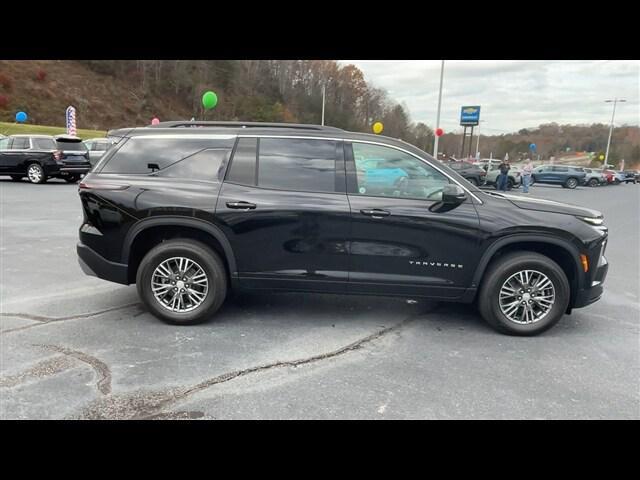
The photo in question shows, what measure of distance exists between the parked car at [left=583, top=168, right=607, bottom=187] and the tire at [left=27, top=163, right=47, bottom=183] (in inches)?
1431

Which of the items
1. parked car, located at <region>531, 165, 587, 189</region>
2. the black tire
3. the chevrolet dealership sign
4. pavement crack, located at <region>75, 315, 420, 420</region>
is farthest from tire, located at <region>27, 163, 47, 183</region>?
the chevrolet dealership sign

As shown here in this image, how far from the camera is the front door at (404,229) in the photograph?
13.4ft

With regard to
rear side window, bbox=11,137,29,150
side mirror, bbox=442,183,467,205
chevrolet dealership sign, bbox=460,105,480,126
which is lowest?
side mirror, bbox=442,183,467,205

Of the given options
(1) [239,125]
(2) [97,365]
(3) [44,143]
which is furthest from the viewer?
(3) [44,143]

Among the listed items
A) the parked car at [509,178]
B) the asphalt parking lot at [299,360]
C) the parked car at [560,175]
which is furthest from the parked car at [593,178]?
the asphalt parking lot at [299,360]

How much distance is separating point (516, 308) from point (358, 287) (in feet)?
5.17

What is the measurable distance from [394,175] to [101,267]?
121 inches

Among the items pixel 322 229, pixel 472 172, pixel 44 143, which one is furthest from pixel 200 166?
pixel 472 172

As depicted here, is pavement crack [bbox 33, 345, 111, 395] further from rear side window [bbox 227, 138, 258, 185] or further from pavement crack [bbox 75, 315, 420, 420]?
rear side window [bbox 227, 138, 258, 185]

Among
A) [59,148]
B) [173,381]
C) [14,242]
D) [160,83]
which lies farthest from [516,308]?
[160,83]

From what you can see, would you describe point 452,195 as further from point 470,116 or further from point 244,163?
point 470,116

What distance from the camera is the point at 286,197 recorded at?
4125mm

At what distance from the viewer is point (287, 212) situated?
4.09 metres

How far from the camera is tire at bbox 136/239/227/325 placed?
164 inches
